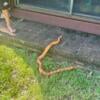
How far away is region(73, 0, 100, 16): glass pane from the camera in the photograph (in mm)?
3233

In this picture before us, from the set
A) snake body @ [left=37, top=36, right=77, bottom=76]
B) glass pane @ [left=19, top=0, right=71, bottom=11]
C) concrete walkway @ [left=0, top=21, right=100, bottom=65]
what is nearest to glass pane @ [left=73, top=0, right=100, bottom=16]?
glass pane @ [left=19, top=0, right=71, bottom=11]

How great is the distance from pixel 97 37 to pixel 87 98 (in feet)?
2.88

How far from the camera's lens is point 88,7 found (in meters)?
3.28

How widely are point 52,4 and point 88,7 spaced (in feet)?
1.43

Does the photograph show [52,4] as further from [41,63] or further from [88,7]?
[41,63]

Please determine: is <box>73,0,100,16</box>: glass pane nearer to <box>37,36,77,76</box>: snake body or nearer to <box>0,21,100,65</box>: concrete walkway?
<box>0,21,100,65</box>: concrete walkway

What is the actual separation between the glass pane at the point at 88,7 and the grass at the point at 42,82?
0.65 m

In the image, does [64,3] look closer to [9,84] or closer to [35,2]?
[35,2]

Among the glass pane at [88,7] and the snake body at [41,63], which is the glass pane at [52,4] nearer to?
the glass pane at [88,7]

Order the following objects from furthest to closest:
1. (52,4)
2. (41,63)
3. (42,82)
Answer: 1. (52,4)
2. (41,63)
3. (42,82)

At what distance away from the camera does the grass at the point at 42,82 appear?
2.74 metres

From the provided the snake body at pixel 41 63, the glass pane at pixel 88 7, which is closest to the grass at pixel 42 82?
the snake body at pixel 41 63

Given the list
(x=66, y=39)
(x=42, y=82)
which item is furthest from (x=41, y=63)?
(x=66, y=39)

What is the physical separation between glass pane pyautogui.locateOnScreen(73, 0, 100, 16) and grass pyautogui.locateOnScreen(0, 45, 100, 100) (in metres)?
0.65
